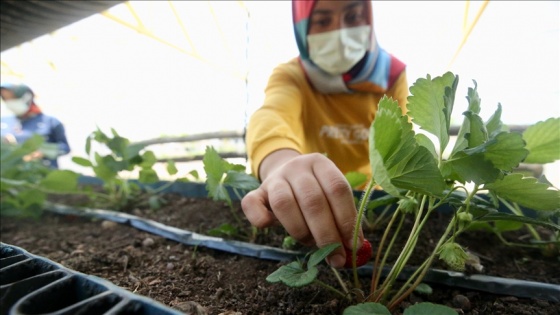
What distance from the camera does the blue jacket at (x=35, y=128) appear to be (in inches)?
50.6

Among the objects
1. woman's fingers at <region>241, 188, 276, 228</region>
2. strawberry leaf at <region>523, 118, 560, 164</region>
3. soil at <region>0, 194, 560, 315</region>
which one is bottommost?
soil at <region>0, 194, 560, 315</region>

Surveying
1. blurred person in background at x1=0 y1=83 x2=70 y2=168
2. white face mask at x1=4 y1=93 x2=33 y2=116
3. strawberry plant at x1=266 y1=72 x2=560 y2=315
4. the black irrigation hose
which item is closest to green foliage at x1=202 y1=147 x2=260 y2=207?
the black irrigation hose

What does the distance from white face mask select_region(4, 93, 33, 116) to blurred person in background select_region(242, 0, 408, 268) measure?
3.23 ft

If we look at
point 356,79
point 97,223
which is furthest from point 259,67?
point 97,223

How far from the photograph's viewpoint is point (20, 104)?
48.7 inches

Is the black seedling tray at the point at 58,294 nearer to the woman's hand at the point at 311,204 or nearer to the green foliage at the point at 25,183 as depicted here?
the woman's hand at the point at 311,204

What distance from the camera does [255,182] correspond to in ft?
1.78

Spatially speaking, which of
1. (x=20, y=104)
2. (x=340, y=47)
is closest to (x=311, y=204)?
(x=340, y=47)

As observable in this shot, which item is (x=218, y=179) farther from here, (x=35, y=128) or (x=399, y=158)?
(x=35, y=128)

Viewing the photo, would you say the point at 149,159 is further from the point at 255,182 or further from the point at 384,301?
the point at 384,301

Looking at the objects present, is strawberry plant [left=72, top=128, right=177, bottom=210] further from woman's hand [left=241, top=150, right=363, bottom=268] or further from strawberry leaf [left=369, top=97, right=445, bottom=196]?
strawberry leaf [left=369, top=97, right=445, bottom=196]

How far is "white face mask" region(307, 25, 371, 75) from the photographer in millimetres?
851

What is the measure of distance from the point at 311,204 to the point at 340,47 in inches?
23.8

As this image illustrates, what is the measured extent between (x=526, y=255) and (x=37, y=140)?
55.3 inches
